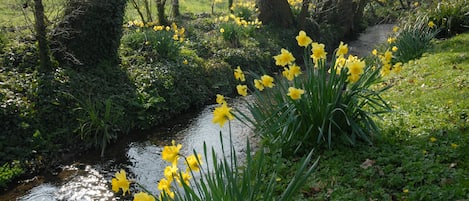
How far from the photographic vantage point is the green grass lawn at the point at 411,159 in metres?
3.18

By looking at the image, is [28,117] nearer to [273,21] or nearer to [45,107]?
[45,107]

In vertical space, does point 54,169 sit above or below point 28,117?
below

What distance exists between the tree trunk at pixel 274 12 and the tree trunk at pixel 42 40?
8311mm

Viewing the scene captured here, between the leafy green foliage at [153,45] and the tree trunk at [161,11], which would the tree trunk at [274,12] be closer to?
the tree trunk at [161,11]

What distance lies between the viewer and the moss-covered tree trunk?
25.0ft

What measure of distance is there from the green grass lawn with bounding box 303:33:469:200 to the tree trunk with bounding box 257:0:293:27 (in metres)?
8.91

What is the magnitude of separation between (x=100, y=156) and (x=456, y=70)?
18.6 feet

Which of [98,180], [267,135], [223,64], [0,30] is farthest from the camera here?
[223,64]

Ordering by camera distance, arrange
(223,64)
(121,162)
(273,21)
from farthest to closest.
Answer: (273,21) → (223,64) → (121,162)

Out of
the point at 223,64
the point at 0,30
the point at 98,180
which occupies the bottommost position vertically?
the point at 98,180

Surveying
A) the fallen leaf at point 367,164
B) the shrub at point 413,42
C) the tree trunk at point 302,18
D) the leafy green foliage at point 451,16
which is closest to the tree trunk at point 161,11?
the tree trunk at point 302,18

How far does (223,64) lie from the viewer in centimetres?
1021

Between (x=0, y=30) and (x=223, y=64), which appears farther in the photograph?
(x=223, y=64)

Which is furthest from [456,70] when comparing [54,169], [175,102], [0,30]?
[0,30]
